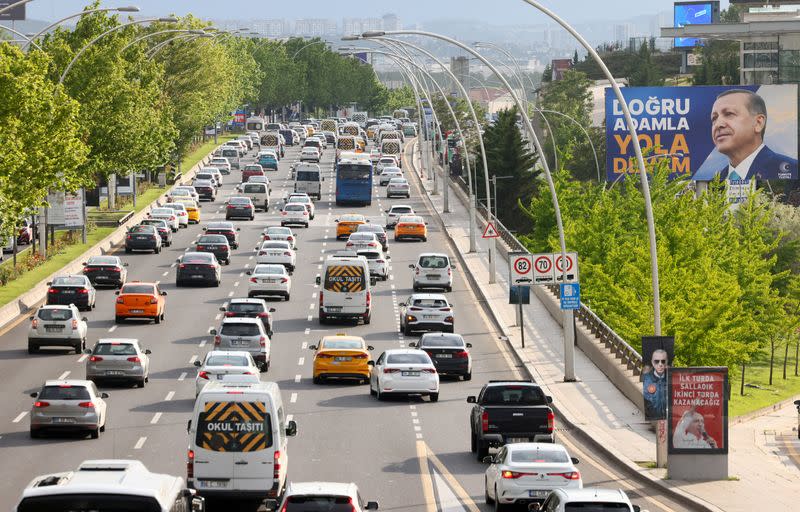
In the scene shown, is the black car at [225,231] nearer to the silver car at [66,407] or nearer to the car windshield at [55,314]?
the car windshield at [55,314]

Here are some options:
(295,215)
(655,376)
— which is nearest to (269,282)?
(295,215)

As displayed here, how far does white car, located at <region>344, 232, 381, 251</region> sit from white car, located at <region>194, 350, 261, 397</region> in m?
34.2

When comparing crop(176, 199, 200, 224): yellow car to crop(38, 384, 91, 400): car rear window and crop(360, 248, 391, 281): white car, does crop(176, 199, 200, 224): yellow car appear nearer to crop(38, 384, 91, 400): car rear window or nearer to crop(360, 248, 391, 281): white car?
crop(360, 248, 391, 281): white car

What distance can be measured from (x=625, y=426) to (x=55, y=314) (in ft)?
64.6

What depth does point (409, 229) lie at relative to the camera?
8912 cm

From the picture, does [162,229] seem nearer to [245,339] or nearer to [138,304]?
[138,304]

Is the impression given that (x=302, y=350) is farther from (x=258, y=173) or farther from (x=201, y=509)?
(x=258, y=173)

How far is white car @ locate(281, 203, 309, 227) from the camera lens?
316ft

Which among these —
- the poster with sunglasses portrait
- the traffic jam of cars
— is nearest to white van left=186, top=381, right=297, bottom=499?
the traffic jam of cars

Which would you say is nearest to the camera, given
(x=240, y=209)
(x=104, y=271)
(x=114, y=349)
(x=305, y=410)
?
(x=305, y=410)

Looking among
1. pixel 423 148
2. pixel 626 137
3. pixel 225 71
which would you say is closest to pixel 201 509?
pixel 626 137

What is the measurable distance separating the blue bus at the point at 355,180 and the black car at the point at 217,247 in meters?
30.2

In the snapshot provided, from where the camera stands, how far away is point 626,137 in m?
90.1

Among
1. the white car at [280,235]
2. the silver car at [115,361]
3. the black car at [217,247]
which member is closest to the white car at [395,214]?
the white car at [280,235]
